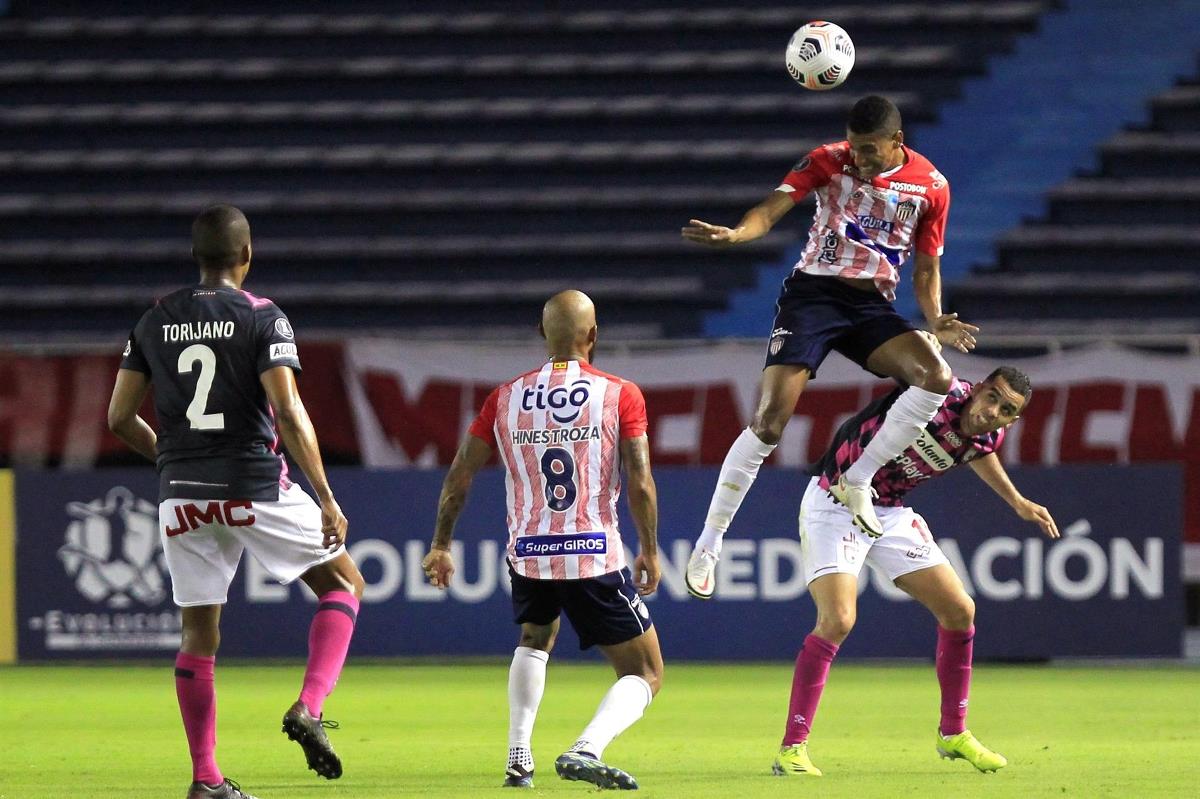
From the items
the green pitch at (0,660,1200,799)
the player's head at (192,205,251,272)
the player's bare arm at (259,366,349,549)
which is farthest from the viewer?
the green pitch at (0,660,1200,799)

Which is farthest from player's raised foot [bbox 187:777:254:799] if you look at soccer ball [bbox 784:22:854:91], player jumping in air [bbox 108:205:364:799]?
soccer ball [bbox 784:22:854:91]

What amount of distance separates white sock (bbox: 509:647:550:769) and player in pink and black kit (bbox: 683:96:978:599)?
1022 millimetres

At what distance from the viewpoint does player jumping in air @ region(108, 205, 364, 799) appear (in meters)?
6.02

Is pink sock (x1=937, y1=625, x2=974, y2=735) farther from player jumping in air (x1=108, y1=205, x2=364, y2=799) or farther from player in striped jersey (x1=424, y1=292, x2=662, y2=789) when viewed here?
player jumping in air (x1=108, y1=205, x2=364, y2=799)

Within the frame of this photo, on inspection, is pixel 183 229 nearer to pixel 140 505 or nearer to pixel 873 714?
pixel 140 505

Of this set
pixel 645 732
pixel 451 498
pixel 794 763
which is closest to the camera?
pixel 451 498

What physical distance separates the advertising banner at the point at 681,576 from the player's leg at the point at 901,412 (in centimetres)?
460

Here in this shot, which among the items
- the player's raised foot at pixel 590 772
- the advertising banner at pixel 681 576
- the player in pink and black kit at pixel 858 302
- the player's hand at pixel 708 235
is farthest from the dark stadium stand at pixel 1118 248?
the player's raised foot at pixel 590 772

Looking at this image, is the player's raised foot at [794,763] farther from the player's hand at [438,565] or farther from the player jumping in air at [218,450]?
the player jumping in air at [218,450]

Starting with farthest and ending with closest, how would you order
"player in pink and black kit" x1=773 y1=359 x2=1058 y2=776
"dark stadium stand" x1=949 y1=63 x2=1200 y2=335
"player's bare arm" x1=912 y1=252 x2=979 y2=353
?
1. "dark stadium stand" x1=949 y1=63 x2=1200 y2=335
2. "player's bare arm" x1=912 y1=252 x2=979 y2=353
3. "player in pink and black kit" x1=773 y1=359 x2=1058 y2=776

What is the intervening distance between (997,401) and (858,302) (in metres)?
0.70

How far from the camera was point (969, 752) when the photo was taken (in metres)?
7.09

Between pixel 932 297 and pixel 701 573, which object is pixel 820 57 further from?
pixel 701 573

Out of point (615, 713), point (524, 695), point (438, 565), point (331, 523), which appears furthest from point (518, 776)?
point (331, 523)
